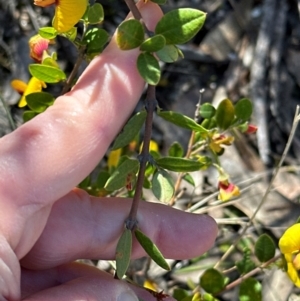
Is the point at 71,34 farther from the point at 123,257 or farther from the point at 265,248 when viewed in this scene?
the point at 265,248

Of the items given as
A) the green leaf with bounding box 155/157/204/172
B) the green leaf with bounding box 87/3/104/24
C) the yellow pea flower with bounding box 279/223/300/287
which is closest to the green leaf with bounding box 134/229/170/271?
the green leaf with bounding box 155/157/204/172

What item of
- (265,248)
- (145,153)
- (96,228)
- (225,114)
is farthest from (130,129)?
(265,248)

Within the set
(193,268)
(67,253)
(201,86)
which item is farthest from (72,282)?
(201,86)

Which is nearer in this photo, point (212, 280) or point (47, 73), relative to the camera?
point (47, 73)

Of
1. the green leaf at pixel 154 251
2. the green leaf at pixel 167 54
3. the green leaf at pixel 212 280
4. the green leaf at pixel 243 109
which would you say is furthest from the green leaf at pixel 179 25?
the green leaf at pixel 212 280

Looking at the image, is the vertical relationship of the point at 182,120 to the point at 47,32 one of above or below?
below
